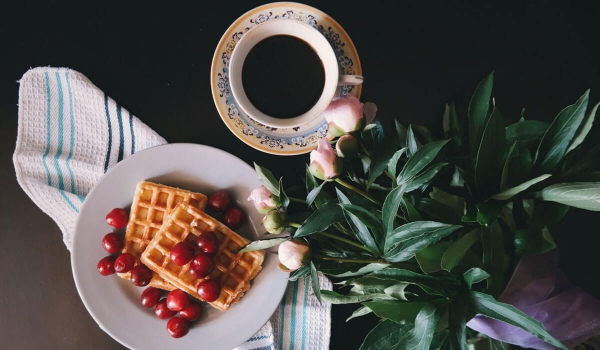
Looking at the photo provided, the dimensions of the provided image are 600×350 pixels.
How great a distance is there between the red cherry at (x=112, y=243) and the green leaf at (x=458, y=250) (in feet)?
2.11

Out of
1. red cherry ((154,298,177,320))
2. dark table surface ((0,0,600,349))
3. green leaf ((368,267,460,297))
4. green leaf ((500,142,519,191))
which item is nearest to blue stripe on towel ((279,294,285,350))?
dark table surface ((0,0,600,349))

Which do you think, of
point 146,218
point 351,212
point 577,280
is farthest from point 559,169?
point 146,218

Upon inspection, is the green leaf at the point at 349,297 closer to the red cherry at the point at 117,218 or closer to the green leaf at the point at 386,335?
the green leaf at the point at 386,335

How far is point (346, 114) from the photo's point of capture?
1.81 feet

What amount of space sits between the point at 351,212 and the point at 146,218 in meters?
0.50

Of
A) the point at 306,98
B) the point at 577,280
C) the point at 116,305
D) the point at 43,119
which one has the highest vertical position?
the point at 306,98

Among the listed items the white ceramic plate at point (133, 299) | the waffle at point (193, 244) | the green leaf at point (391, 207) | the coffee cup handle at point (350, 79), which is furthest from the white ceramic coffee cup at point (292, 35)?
the green leaf at point (391, 207)

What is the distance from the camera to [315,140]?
2.76 ft

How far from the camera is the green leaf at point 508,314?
426 mm

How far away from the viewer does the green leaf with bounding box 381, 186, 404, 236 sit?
494mm

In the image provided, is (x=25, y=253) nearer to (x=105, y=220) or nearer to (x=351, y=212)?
(x=105, y=220)

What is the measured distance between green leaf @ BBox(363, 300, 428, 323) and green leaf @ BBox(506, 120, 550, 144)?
23 centimetres

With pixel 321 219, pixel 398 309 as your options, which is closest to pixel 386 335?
pixel 398 309

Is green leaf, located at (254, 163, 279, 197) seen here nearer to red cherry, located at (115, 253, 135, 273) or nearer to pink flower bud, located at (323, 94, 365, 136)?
pink flower bud, located at (323, 94, 365, 136)
